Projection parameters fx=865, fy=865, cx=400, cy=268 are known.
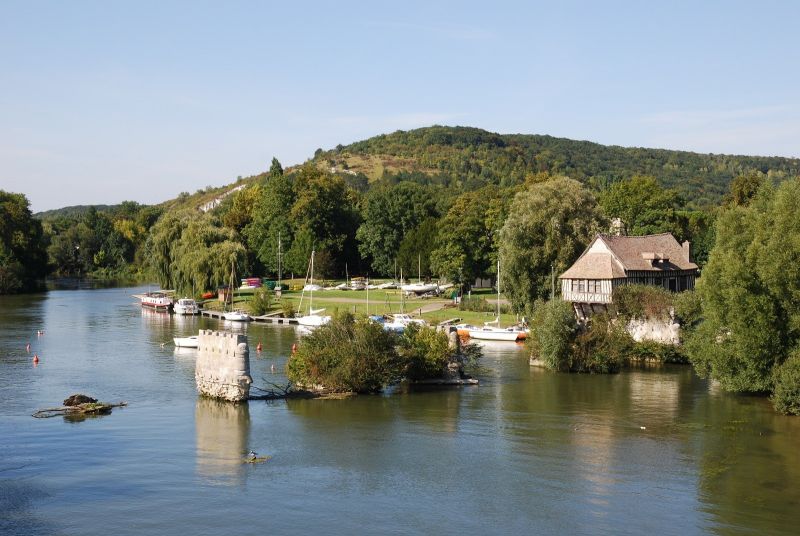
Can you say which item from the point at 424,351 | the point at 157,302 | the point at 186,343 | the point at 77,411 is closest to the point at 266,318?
the point at 157,302

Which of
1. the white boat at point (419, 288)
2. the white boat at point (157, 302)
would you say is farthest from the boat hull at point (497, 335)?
→ the white boat at point (157, 302)

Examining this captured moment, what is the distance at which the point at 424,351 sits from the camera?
4697 cm

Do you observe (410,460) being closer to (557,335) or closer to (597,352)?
(557,335)

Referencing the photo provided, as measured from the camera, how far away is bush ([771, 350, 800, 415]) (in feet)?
128

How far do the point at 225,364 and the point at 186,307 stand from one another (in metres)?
47.7

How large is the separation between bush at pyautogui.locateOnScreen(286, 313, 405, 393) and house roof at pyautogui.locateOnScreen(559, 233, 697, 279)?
1948cm

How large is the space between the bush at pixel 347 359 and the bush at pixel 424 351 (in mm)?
1345

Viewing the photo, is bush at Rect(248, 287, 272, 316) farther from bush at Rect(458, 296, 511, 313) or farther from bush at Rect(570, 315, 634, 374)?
bush at Rect(570, 315, 634, 374)

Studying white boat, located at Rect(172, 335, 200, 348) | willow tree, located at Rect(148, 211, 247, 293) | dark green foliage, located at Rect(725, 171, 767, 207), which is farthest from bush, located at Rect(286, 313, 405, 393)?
dark green foliage, located at Rect(725, 171, 767, 207)

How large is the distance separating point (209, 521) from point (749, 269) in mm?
27901

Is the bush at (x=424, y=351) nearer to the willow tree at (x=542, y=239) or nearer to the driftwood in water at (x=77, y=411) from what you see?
the driftwood in water at (x=77, y=411)

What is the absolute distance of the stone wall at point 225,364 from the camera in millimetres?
41875

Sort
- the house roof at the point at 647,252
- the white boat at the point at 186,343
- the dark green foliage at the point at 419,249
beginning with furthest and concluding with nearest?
the dark green foliage at the point at 419,249, the white boat at the point at 186,343, the house roof at the point at 647,252

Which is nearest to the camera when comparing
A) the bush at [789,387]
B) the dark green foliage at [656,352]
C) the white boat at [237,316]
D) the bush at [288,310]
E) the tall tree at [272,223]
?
the bush at [789,387]
